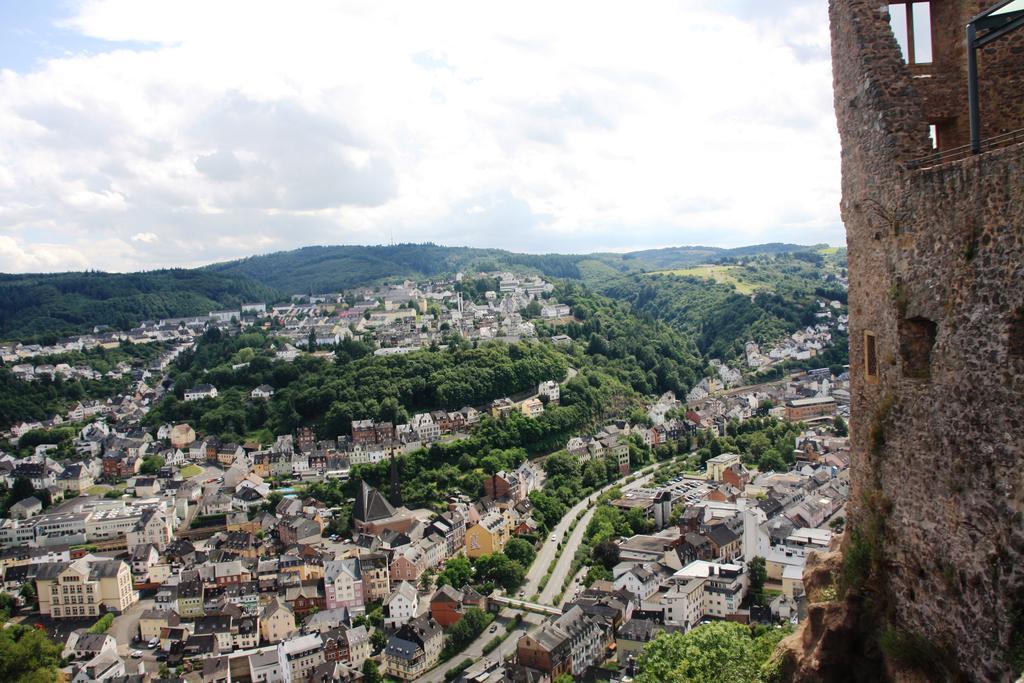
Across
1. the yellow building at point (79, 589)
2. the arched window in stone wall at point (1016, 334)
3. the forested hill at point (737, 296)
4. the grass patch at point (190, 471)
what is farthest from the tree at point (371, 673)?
the forested hill at point (737, 296)

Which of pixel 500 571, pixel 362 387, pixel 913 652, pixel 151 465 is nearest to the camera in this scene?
pixel 913 652

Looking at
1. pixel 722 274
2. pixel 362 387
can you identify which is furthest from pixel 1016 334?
pixel 722 274

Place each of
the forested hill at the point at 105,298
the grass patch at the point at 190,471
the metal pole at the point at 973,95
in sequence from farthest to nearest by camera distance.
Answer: the forested hill at the point at 105,298
the grass patch at the point at 190,471
the metal pole at the point at 973,95

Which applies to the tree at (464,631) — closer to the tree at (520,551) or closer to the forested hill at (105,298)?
the tree at (520,551)

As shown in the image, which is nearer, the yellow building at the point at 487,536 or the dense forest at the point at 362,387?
the yellow building at the point at 487,536

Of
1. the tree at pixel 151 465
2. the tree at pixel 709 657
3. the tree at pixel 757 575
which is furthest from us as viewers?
the tree at pixel 151 465

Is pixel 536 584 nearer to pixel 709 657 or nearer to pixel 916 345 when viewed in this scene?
pixel 709 657
